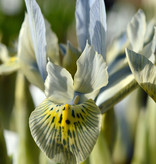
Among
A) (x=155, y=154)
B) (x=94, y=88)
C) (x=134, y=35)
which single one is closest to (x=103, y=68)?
(x=94, y=88)

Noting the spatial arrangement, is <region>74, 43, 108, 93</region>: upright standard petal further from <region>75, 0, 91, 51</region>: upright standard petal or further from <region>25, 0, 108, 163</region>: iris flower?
<region>75, 0, 91, 51</region>: upright standard petal

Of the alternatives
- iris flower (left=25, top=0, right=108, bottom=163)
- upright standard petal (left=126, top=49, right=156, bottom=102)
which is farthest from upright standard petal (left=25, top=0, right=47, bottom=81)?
upright standard petal (left=126, top=49, right=156, bottom=102)

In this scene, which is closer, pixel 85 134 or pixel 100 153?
pixel 85 134

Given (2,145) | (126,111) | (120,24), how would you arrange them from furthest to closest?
(120,24) → (126,111) → (2,145)

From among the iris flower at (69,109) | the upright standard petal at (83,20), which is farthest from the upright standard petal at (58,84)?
the upright standard petal at (83,20)

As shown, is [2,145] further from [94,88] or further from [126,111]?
[126,111]

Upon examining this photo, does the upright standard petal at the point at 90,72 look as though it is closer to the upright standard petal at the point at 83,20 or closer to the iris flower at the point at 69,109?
the iris flower at the point at 69,109

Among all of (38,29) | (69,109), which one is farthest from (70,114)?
(38,29)

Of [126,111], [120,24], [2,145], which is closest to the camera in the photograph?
[2,145]
